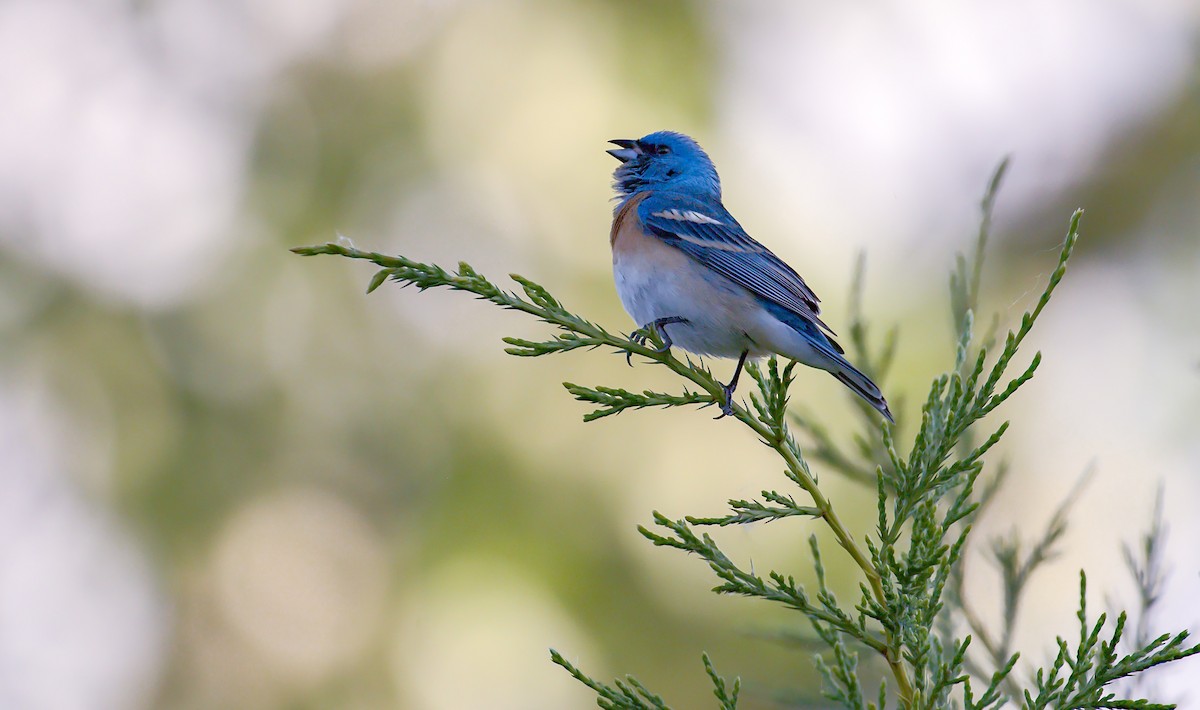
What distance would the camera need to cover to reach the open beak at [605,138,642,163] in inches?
249

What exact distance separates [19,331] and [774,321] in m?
7.60

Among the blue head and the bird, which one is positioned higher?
the blue head

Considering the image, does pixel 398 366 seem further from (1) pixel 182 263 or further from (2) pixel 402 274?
(2) pixel 402 274

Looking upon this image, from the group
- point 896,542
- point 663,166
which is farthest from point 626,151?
point 896,542

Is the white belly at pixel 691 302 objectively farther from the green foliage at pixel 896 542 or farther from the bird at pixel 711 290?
the green foliage at pixel 896 542

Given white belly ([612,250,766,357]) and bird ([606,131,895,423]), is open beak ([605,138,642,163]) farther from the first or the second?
white belly ([612,250,766,357])

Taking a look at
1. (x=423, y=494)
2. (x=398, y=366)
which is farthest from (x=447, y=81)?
(x=423, y=494)

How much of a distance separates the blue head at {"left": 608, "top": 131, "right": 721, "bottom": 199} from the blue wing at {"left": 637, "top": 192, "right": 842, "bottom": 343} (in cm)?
54

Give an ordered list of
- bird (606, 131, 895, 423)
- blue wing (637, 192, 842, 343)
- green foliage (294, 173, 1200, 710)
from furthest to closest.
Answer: blue wing (637, 192, 842, 343) < bird (606, 131, 895, 423) < green foliage (294, 173, 1200, 710)

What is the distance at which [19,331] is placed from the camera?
956 centimetres

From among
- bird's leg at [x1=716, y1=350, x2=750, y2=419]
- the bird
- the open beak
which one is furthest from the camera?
the open beak

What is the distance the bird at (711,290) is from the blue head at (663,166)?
1.86 feet

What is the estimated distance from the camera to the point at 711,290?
4.98 metres

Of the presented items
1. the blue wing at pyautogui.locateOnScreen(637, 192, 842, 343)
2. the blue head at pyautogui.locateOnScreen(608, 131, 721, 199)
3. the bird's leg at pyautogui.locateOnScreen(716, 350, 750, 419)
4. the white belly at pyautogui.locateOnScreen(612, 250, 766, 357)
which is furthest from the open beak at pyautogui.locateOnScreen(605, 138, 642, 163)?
the bird's leg at pyautogui.locateOnScreen(716, 350, 750, 419)
